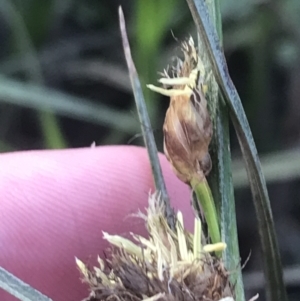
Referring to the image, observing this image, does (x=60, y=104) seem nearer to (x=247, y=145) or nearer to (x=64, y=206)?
(x=64, y=206)

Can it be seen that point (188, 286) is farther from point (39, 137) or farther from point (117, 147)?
point (39, 137)

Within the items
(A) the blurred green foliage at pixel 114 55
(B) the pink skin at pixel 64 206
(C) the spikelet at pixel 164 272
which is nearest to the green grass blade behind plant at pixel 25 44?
(A) the blurred green foliage at pixel 114 55

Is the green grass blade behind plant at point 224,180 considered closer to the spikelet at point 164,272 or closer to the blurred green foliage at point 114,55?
the spikelet at point 164,272

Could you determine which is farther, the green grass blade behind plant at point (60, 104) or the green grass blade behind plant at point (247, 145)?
the green grass blade behind plant at point (60, 104)

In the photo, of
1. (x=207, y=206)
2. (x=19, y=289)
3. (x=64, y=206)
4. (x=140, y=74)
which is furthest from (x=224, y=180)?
(x=140, y=74)

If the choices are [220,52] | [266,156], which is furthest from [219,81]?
[266,156]
